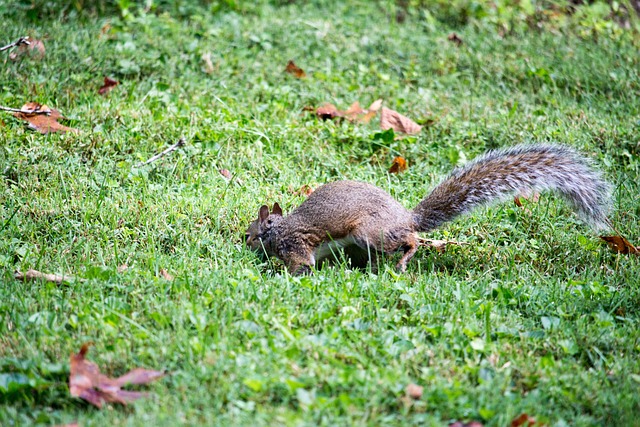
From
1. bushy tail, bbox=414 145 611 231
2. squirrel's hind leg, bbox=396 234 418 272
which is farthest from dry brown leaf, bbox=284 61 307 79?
squirrel's hind leg, bbox=396 234 418 272

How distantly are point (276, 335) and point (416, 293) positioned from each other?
0.87m

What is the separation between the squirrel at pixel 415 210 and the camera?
14.0ft

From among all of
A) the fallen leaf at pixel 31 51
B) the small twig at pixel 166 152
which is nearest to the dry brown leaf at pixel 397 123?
the small twig at pixel 166 152

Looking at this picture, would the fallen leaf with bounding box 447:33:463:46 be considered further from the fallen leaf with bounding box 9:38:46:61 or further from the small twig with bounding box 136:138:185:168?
the fallen leaf with bounding box 9:38:46:61

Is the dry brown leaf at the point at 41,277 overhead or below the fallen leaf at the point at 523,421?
below

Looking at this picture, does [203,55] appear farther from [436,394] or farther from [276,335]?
[436,394]

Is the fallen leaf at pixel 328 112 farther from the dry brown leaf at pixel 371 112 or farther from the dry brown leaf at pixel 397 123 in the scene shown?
the dry brown leaf at pixel 397 123

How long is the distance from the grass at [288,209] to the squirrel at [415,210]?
0.60 feet

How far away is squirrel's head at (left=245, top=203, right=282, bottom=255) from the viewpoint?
438 centimetres

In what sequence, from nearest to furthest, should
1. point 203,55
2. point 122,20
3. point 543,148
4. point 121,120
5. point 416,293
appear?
point 416,293, point 543,148, point 121,120, point 203,55, point 122,20

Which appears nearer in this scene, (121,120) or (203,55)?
(121,120)

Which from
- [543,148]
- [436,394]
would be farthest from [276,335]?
[543,148]

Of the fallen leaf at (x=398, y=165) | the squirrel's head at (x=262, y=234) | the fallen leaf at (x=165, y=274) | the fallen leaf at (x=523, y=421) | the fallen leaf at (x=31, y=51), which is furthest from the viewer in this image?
the fallen leaf at (x=31, y=51)

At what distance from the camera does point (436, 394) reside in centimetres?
292
